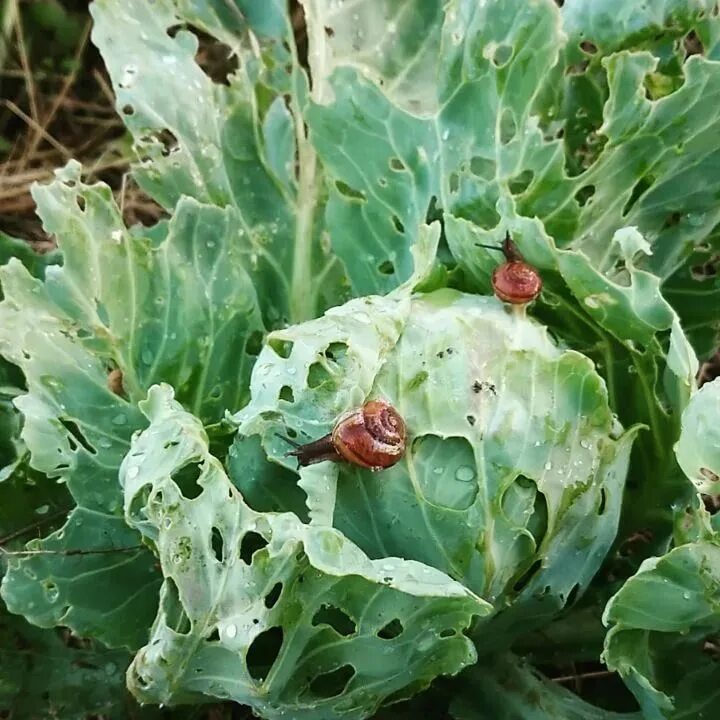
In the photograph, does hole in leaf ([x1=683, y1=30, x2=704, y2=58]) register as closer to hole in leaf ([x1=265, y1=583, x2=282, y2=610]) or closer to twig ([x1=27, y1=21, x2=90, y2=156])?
twig ([x1=27, y1=21, x2=90, y2=156])

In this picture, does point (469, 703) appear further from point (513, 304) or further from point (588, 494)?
point (513, 304)

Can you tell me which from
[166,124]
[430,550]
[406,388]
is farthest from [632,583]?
[166,124]

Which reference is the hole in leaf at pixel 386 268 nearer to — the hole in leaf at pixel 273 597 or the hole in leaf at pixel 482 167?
the hole in leaf at pixel 482 167

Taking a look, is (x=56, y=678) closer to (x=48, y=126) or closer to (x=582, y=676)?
(x=582, y=676)

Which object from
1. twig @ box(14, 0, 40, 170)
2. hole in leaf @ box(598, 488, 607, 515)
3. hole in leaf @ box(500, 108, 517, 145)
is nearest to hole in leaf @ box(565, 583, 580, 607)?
hole in leaf @ box(598, 488, 607, 515)

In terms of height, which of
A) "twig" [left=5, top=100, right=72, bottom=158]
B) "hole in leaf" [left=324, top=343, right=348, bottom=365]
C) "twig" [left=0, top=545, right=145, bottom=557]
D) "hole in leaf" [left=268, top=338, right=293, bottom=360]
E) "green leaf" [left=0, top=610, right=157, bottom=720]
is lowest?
"green leaf" [left=0, top=610, right=157, bottom=720]

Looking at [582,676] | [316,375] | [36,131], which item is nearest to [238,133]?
[316,375]
